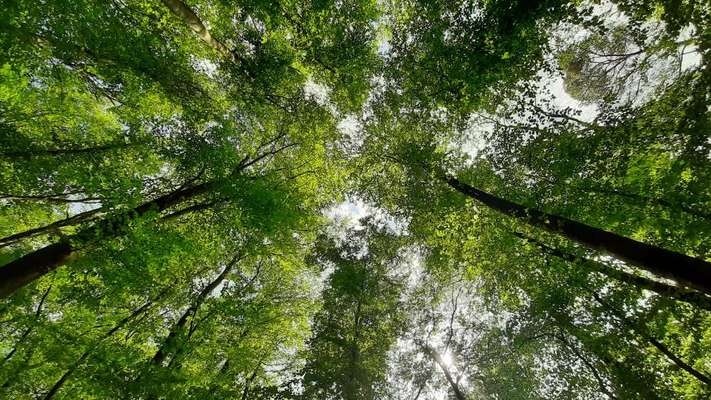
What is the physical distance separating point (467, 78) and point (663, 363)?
990 cm

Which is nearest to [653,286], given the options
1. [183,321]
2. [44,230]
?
[183,321]

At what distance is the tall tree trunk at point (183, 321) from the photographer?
28.2 ft

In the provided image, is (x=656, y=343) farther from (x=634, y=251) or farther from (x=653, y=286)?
(x=634, y=251)

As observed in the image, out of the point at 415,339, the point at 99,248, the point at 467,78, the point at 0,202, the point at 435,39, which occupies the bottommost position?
the point at 99,248

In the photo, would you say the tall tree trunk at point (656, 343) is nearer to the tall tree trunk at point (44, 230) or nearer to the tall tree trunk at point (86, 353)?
the tall tree trunk at point (44, 230)

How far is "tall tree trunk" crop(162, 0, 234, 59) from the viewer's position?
7.70 m

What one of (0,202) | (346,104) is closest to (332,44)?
(346,104)

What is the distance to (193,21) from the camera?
26.9 feet

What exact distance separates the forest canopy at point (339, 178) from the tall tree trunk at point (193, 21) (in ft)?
0.25

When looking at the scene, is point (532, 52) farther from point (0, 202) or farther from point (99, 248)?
point (0, 202)

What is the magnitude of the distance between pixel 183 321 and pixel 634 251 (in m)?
14.1

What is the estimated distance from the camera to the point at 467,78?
777 cm

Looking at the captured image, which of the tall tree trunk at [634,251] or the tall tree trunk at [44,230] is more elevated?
the tall tree trunk at [634,251]

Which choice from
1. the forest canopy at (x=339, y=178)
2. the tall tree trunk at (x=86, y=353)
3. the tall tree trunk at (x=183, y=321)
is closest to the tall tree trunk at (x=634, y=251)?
the forest canopy at (x=339, y=178)
